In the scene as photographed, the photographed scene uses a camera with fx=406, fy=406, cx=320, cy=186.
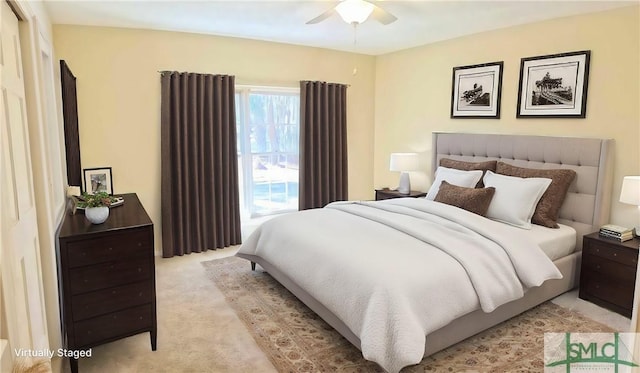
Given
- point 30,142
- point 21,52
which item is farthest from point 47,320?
point 21,52

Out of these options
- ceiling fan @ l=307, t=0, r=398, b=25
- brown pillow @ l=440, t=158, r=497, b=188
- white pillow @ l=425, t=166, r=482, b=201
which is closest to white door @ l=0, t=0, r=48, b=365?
ceiling fan @ l=307, t=0, r=398, b=25

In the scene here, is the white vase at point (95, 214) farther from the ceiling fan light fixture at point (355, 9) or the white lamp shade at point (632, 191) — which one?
the white lamp shade at point (632, 191)

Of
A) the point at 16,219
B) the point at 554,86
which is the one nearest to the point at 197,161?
the point at 16,219

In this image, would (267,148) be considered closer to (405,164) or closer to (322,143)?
(322,143)

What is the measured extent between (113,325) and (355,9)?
2601 mm

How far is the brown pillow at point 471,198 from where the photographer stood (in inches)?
139

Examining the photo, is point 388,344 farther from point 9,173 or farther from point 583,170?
point 583,170

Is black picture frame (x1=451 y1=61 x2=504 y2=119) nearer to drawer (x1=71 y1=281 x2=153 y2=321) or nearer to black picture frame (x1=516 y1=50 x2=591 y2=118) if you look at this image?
black picture frame (x1=516 y1=50 x2=591 y2=118)

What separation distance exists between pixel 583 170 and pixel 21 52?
4.02m

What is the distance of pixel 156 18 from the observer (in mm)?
3633

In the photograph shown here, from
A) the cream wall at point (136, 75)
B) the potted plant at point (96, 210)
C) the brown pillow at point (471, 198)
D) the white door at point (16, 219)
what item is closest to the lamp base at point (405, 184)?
the brown pillow at point (471, 198)

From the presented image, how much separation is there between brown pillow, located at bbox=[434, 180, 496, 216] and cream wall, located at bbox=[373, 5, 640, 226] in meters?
0.87

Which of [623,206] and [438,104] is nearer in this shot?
[623,206]

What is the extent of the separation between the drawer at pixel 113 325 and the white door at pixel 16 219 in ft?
0.81
